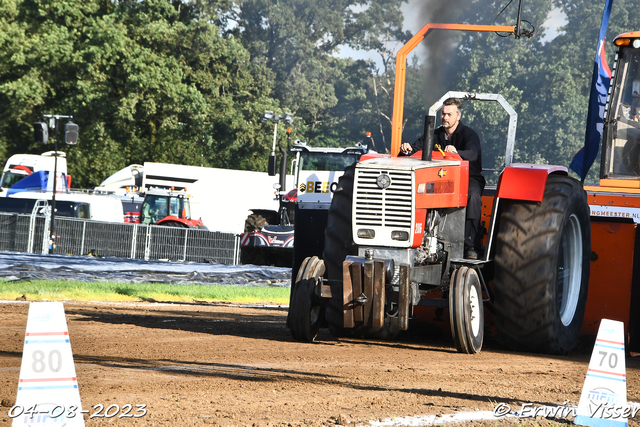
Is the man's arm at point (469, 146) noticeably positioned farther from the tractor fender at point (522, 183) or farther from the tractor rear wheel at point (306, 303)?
the tractor rear wheel at point (306, 303)

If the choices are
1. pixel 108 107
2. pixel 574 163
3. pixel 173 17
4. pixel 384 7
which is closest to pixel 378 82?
pixel 384 7

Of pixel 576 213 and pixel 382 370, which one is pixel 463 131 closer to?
pixel 576 213

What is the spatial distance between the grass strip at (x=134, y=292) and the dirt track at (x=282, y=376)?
4.01 meters

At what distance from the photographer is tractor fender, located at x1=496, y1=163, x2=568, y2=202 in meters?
7.68

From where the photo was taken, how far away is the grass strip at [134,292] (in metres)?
13.2

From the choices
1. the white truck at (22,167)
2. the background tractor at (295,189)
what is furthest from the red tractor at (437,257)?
the white truck at (22,167)

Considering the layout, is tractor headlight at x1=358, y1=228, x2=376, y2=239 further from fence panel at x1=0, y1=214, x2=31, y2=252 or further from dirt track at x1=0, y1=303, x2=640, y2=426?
fence panel at x1=0, y1=214, x2=31, y2=252

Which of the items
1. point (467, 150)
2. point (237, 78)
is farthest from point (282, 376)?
point (237, 78)

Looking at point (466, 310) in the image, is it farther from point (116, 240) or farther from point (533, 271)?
point (116, 240)

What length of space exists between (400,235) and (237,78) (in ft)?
149

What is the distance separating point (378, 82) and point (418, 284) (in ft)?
211

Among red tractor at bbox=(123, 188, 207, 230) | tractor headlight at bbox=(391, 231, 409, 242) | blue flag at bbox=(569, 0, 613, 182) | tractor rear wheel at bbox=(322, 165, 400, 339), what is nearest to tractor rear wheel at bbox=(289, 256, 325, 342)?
tractor rear wheel at bbox=(322, 165, 400, 339)

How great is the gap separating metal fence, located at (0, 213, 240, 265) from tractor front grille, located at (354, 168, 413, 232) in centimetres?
1943

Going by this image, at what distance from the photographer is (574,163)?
1548 centimetres
